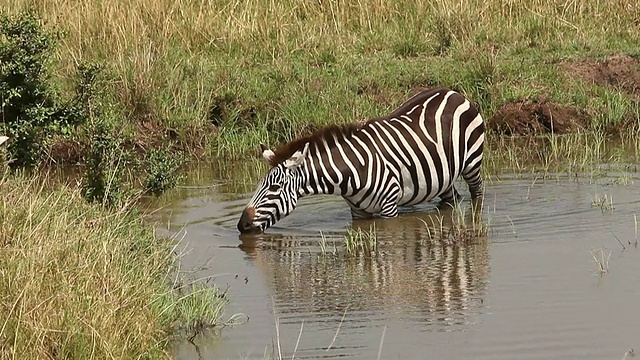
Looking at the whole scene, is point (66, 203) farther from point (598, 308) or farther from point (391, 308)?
point (598, 308)

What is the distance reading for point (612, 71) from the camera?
48.9 feet

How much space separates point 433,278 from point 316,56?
7.21 m

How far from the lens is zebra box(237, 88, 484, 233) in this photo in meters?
10.5

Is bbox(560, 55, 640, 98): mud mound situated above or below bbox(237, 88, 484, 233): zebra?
above

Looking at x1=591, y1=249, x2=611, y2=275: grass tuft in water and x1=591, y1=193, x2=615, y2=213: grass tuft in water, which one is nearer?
x1=591, y1=249, x2=611, y2=275: grass tuft in water

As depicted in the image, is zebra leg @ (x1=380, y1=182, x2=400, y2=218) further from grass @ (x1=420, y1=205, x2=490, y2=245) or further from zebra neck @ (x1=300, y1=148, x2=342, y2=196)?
zebra neck @ (x1=300, y1=148, x2=342, y2=196)

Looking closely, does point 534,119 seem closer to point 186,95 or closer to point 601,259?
point 186,95

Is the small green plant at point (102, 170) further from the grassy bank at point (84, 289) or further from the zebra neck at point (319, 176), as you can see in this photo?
the zebra neck at point (319, 176)

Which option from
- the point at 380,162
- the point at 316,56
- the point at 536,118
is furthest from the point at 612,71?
the point at 380,162

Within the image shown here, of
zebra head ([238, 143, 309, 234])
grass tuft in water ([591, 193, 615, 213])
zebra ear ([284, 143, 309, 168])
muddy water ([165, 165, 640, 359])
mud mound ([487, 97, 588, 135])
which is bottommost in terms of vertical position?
muddy water ([165, 165, 640, 359])

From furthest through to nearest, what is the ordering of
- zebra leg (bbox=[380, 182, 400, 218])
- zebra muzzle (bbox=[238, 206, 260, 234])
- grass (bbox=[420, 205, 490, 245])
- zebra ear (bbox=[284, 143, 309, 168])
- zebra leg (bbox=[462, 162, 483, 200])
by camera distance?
zebra leg (bbox=[462, 162, 483, 200]), zebra leg (bbox=[380, 182, 400, 218]), zebra ear (bbox=[284, 143, 309, 168]), zebra muzzle (bbox=[238, 206, 260, 234]), grass (bbox=[420, 205, 490, 245])

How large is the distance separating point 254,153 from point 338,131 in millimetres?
2824

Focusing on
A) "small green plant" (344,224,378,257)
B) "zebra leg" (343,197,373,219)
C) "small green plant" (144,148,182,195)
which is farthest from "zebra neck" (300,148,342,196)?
"small green plant" (144,148,182,195)

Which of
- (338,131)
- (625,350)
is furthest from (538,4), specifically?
(625,350)
